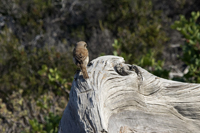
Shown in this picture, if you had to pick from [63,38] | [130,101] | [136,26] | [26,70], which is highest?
[136,26]

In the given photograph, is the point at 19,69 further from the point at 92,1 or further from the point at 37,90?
the point at 92,1

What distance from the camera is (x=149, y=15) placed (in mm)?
9305

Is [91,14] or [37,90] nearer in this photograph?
[37,90]

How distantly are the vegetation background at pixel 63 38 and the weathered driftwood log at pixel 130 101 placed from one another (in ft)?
10.3

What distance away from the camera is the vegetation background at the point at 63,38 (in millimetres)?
6906

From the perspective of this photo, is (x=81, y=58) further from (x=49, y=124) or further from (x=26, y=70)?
(x=26, y=70)

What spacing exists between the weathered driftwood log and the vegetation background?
3.15 meters

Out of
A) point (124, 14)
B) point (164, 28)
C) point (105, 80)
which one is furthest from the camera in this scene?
point (164, 28)

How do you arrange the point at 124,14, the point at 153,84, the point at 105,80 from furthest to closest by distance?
the point at 124,14
the point at 153,84
the point at 105,80

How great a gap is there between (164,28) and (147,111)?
7418mm

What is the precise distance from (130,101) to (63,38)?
285 inches

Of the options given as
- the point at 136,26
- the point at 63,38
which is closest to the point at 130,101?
the point at 136,26

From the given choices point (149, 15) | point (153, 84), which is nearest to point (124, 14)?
point (149, 15)

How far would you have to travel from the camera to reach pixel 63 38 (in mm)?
9625
